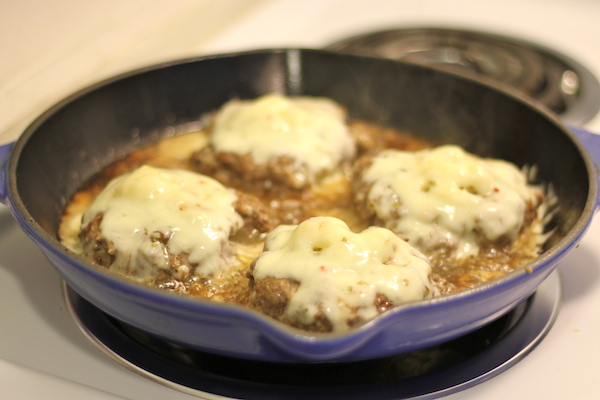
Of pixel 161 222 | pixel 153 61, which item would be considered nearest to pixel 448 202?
pixel 161 222

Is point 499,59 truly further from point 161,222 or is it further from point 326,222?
point 161,222

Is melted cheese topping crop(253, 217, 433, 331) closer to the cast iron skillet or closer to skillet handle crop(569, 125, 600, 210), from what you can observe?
the cast iron skillet

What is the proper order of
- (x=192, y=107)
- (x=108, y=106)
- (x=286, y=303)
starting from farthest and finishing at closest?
(x=192, y=107), (x=108, y=106), (x=286, y=303)

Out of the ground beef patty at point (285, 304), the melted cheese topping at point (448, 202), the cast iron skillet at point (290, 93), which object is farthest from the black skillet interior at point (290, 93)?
the ground beef patty at point (285, 304)

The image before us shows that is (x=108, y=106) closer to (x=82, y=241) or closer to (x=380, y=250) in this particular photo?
(x=82, y=241)

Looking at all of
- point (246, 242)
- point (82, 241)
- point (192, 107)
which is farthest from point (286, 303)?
point (192, 107)

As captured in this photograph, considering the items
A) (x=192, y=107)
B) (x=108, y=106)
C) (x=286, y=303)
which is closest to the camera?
(x=286, y=303)
